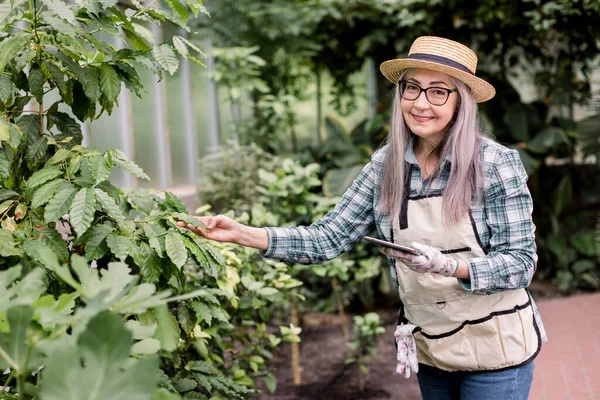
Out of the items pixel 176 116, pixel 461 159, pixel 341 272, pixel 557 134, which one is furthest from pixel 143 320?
pixel 557 134

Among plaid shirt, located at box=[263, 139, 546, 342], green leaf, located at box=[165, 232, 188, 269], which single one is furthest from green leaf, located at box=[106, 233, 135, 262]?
plaid shirt, located at box=[263, 139, 546, 342]

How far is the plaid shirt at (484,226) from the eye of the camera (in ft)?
7.05

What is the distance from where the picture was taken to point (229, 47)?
6754 mm

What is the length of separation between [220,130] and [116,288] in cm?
601

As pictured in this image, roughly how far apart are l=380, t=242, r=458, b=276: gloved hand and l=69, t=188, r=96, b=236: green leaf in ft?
3.03

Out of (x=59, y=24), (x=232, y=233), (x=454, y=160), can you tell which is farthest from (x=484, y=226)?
(x=59, y=24)

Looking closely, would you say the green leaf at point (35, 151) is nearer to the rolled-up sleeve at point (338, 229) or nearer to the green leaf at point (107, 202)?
the green leaf at point (107, 202)

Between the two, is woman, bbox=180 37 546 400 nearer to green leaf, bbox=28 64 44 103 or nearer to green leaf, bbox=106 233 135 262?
green leaf, bbox=106 233 135 262

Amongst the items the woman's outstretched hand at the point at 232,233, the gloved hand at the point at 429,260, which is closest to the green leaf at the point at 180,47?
the woman's outstretched hand at the point at 232,233

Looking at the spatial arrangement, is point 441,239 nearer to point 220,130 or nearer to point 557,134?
point 220,130

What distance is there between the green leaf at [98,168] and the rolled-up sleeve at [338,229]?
81 cm

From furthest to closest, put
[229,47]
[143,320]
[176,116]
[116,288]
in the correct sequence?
[229,47] < [176,116] < [143,320] < [116,288]

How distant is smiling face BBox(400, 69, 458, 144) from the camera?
7.56 feet

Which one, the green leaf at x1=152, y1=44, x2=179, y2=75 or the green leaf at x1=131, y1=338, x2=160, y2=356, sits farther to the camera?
the green leaf at x1=152, y1=44, x2=179, y2=75
